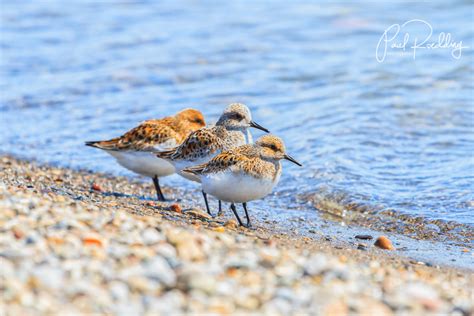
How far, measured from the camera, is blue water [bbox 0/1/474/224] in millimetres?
9891

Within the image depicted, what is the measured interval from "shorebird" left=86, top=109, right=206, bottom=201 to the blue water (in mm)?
1197

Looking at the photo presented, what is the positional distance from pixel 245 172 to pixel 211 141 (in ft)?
3.77

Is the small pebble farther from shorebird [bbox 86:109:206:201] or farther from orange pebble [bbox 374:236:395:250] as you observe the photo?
shorebird [bbox 86:109:206:201]

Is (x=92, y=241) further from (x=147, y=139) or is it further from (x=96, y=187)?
(x=96, y=187)

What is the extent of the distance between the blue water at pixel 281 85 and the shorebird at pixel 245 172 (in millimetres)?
1926

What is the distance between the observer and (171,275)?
4.66 metres

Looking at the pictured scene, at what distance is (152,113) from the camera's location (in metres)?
12.5

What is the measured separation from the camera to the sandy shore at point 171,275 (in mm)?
4395

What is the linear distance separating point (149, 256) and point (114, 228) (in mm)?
684

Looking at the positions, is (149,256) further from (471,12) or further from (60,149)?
(471,12)


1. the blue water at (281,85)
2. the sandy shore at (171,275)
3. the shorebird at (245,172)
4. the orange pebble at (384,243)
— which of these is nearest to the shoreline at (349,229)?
the orange pebble at (384,243)

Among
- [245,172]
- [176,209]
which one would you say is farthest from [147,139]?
[245,172]

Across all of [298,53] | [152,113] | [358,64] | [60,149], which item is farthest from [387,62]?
[60,149]

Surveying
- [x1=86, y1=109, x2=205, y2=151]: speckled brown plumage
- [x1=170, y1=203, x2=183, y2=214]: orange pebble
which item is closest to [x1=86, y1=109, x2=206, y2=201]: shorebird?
[x1=86, y1=109, x2=205, y2=151]: speckled brown plumage
